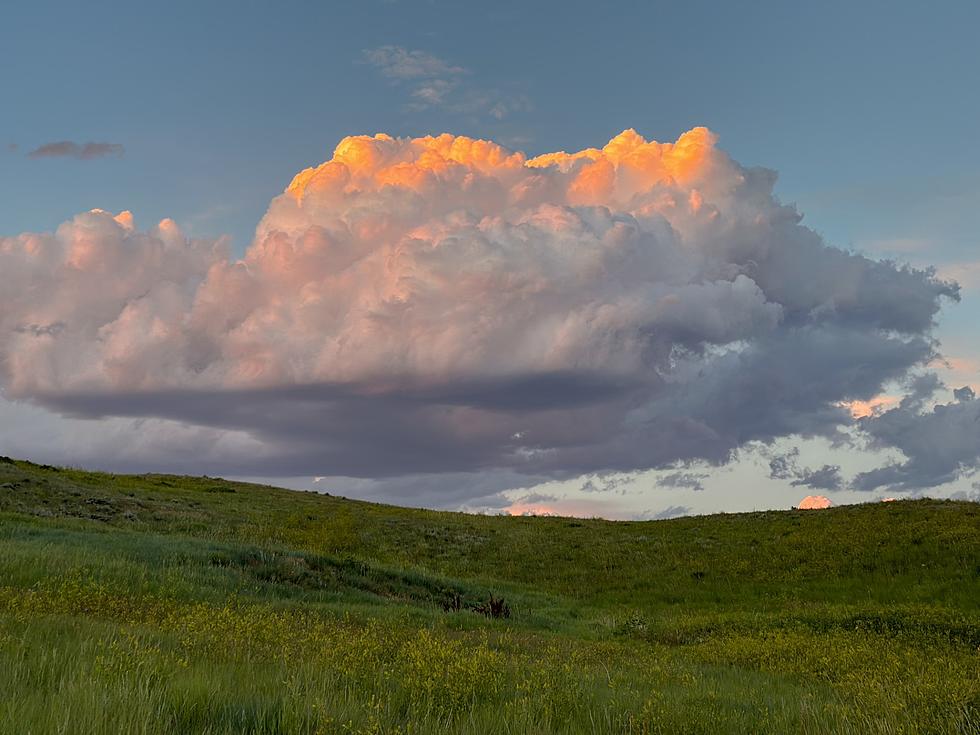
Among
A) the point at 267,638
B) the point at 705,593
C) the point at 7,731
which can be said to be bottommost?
the point at 705,593

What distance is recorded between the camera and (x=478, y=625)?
58.7 feet

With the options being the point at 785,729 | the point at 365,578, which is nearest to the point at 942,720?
the point at 785,729

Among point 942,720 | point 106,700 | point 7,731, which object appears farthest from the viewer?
point 942,720

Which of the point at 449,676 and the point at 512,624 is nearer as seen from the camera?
the point at 449,676

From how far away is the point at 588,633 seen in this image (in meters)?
20.0

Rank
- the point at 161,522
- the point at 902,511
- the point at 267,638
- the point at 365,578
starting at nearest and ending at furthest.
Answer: the point at 267,638
the point at 365,578
the point at 161,522
the point at 902,511

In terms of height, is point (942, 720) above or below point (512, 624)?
above

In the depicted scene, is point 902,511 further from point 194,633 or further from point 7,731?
point 7,731

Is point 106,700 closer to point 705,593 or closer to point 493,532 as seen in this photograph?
point 705,593

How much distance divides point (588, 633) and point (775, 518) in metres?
34.3

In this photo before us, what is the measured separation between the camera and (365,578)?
956 inches

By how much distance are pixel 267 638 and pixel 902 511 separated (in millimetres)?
42507

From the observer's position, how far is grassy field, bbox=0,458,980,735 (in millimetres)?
5727

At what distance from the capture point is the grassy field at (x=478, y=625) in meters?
5.73
